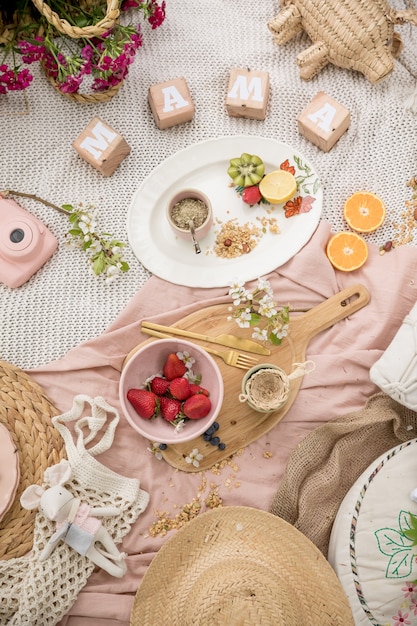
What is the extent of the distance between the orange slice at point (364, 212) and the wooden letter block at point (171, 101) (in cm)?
57

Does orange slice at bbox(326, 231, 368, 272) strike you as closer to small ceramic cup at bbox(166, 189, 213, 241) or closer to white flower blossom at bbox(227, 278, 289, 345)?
white flower blossom at bbox(227, 278, 289, 345)

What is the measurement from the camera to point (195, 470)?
167 cm

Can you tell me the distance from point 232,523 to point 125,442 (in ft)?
1.28

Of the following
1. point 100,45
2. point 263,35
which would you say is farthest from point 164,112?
point 263,35

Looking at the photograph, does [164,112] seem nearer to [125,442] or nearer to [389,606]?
[125,442]

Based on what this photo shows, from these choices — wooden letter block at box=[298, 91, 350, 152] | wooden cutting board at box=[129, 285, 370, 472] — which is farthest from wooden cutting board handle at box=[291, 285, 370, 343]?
wooden letter block at box=[298, 91, 350, 152]

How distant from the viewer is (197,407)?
5.12 ft

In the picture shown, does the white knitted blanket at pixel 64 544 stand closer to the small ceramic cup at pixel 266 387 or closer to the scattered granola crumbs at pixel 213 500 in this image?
the scattered granola crumbs at pixel 213 500

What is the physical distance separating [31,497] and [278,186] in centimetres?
109

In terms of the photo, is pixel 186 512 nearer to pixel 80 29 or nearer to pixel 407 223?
pixel 407 223

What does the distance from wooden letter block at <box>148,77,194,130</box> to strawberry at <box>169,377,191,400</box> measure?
809mm

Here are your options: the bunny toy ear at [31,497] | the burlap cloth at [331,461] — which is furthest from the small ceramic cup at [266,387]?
the bunny toy ear at [31,497]

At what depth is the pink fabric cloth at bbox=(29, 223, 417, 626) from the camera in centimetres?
165

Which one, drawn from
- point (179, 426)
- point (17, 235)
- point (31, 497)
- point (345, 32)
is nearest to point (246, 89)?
point (345, 32)
